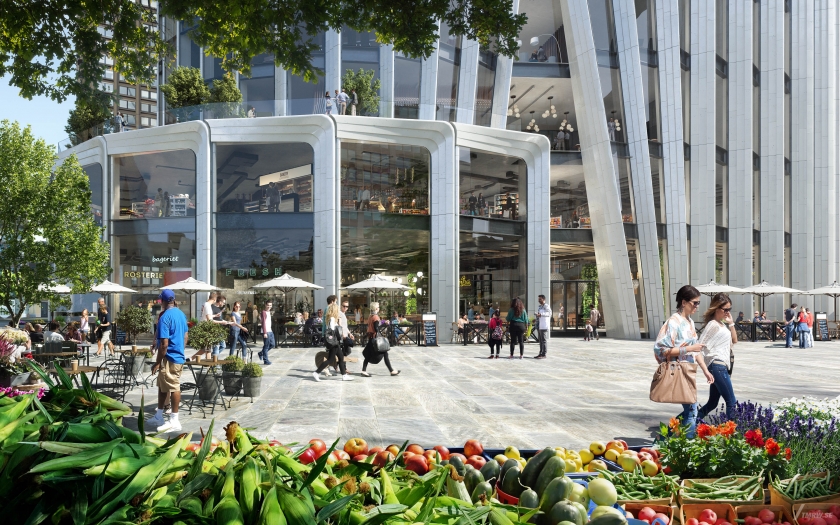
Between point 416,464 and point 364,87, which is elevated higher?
point 364,87

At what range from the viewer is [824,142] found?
3691 cm

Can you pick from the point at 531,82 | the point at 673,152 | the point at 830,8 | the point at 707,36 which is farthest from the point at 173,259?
the point at 830,8

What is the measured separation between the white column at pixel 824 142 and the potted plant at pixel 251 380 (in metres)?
37.7

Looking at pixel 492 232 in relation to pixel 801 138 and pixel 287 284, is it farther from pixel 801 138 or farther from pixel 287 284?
pixel 801 138

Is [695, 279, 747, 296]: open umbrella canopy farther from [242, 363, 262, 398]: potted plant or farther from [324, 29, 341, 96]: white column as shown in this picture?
[242, 363, 262, 398]: potted plant

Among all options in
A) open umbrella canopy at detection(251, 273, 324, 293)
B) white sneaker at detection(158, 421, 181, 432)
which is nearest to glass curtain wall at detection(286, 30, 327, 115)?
open umbrella canopy at detection(251, 273, 324, 293)

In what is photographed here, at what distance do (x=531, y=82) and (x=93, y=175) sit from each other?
76.3ft

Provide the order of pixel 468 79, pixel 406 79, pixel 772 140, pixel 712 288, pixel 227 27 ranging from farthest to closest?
1. pixel 772 140
2. pixel 468 79
3. pixel 712 288
4. pixel 406 79
5. pixel 227 27

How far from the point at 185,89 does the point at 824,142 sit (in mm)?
38301

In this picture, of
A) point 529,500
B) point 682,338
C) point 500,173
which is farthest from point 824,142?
point 529,500

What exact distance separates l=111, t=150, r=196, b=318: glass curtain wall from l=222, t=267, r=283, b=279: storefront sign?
6.78ft

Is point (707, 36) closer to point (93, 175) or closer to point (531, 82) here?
point (531, 82)

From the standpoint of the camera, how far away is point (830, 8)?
122 ft

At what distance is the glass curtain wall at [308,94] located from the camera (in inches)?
985
